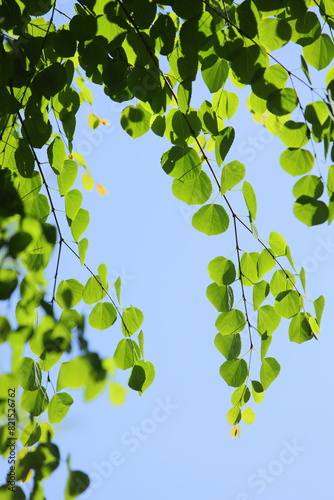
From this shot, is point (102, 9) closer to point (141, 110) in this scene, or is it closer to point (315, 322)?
point (141, 110)

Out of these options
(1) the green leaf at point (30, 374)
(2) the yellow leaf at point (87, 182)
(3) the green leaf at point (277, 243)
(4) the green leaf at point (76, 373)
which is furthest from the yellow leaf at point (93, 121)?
(4) the green leaf at point (76, 373)

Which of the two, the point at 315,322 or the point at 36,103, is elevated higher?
the point at 36,103

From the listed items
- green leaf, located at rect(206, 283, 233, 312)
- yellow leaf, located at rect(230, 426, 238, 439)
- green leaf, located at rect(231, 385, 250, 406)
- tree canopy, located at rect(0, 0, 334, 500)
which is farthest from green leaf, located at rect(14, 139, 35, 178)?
yellow leaf, located at rect(230, 426, 238, 439)

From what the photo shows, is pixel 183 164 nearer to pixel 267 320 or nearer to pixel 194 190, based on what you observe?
pixel 194 190

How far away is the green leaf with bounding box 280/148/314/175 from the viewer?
1101 millimetres

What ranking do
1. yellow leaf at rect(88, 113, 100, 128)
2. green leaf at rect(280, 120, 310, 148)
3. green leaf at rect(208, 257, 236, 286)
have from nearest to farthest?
green leaf at rect(280, 120, 310, 148)
green leaf at rect(208, 257, 236, 286)
yellow leaf at rect(88, 113, 100, 128)

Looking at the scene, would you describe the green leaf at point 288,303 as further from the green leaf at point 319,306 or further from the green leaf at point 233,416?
the green leaf at point 233,416

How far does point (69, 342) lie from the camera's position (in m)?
0.84

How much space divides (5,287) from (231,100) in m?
0.84

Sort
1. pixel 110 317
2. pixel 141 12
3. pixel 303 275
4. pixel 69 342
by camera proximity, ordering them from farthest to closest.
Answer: pixel 110 317
pixel 303 275
pixel 141 12
pixel 69 342

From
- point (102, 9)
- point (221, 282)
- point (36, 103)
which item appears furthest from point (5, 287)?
point (102, 9)

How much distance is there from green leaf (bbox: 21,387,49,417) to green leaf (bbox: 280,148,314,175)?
781 mm

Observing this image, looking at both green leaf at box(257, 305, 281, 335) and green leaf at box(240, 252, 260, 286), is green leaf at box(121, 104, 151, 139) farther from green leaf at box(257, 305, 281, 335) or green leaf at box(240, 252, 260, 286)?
green leaf at box(257, 305, 281, 335)

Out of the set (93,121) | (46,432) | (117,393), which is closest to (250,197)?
(117,393)
